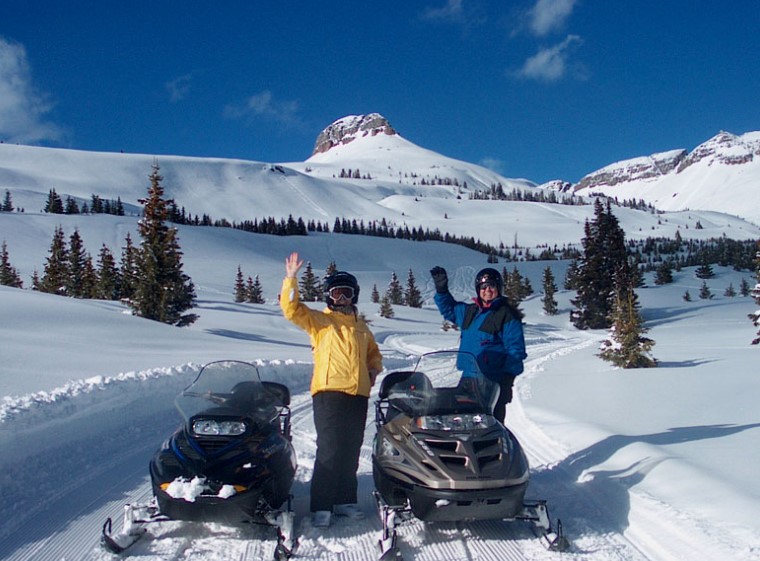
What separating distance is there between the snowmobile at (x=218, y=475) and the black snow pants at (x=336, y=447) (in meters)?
0.26

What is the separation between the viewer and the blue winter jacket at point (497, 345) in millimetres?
5367

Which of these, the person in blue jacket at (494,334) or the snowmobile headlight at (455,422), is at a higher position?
the person in blue jacket at (494,334)

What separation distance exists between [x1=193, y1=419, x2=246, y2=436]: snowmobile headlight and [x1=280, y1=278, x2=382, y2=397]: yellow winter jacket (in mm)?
726

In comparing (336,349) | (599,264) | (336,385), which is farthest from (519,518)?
(599,264)

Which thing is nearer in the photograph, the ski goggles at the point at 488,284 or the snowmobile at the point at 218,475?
the snowmobile at the point at 218,475

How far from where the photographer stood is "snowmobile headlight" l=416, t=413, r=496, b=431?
14.1ft

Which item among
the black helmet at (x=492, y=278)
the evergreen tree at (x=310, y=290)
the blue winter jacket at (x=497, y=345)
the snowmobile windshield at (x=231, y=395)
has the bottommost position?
the evergreen tree at (x=310, y=290)

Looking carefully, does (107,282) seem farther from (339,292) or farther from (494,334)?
(494,334)

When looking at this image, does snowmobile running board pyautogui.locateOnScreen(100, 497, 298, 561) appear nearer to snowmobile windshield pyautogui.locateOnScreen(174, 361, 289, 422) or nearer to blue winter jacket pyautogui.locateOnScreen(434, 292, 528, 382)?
snowmobile windshield pyautogui.locateOnScreen(174, 361, 289, 422)

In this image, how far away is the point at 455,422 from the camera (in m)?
4.33

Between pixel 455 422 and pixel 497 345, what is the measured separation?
52.9 inches

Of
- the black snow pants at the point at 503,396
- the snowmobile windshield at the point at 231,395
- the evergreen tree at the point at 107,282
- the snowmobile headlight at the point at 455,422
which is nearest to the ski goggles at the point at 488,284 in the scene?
the black snow pants at the point at 503,396

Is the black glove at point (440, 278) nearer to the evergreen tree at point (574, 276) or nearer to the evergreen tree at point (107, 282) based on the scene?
the evergreen tree at point (574, 276)

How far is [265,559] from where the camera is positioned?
395 cm
